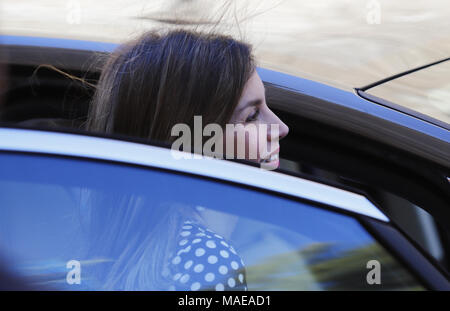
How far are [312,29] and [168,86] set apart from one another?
0.82 metres

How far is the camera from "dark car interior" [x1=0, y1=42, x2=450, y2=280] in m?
1.92

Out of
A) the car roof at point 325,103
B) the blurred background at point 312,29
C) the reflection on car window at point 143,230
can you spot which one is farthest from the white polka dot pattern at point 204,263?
the blurred background at point 312,29

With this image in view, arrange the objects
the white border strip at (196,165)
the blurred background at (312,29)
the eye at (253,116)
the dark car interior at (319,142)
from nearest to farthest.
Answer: the white border strip at (196,165) < the dark car interior at (319,142) < the eye at (253,116) < the blurred background at (312,29)

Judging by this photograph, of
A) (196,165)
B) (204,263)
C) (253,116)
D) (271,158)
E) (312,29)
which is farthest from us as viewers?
(312,29)

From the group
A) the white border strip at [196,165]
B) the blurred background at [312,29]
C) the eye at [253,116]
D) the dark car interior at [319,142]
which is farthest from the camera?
the blurred background at [312,29]

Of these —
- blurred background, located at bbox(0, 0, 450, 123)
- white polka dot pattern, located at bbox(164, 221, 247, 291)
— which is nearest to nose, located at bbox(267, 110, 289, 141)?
blurred background, located at bbox(0, 0, 450, 123)

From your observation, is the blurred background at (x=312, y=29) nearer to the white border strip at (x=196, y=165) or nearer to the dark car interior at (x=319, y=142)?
the dark car interior at (x=319, y=142)

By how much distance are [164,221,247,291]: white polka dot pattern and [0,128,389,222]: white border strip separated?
0.20 meters

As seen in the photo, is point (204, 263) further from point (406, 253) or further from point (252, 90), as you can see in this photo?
point (252, 90)

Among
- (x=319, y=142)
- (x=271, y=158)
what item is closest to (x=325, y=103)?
(x=319, y=142)

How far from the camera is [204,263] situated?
1411 millimetres

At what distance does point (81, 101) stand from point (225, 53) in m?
0.49

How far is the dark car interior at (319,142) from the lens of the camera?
6.30 ft

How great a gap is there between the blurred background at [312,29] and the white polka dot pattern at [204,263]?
0.86m
